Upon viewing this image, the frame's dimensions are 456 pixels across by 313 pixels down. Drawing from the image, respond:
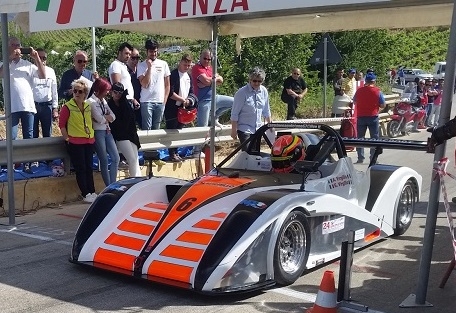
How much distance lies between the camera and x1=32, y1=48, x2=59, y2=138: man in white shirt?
975 centimetres

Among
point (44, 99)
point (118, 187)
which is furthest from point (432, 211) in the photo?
point (44, 99)

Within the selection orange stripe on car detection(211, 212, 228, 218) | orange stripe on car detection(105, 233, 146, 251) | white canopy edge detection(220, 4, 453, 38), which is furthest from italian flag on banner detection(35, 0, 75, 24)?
white canopy edge detection(220, 4, 453, 38)

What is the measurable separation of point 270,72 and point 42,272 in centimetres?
1756

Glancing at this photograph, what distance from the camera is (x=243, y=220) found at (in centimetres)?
534

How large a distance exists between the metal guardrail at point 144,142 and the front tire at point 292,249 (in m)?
4.49

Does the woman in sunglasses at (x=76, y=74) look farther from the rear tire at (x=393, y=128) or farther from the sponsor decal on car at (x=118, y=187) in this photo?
the rear tire at (x=393, y=128)

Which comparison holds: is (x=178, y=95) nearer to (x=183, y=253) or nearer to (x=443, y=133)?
(x=183, y=253)

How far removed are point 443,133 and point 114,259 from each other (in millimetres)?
2902

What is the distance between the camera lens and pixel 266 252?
5.26m

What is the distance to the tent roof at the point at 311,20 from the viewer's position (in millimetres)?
7824

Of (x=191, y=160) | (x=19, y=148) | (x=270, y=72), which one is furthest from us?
(x=270, y=72)

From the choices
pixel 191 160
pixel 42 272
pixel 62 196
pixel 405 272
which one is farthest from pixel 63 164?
pixel 405 272

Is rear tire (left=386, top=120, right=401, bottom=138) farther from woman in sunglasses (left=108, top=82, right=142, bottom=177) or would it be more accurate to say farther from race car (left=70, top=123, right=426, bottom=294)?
race car (left=70, top=123, right=426, bottom=294)

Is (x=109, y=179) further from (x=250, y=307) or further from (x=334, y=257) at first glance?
(x=250, y=307)
